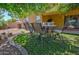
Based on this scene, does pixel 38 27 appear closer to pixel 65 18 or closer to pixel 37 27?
pixel 37 27

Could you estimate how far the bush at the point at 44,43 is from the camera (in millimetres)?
2068

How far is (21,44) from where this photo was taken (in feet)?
6.81

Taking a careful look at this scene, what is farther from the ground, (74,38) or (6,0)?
(6,0)

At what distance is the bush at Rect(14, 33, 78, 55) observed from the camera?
2068 millimetres

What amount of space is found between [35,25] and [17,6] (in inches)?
10.7

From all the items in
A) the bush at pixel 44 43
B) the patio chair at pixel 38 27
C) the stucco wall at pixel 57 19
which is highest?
the stucco wall at pixel 57 19

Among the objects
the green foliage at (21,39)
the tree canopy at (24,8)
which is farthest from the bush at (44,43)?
the tree canopy at (24,8)

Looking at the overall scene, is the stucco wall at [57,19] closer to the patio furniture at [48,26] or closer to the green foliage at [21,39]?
the patio furniture at [48,26]

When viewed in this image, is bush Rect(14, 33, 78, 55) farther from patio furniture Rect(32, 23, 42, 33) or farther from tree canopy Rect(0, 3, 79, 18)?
tree canopy Rect(0, 3, 79, 18)

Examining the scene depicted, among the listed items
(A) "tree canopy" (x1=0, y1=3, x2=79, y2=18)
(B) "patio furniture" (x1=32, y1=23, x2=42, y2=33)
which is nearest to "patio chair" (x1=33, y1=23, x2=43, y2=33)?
(B) "patio furniture" (x1=32, y1=23, x2=42, y2=33)

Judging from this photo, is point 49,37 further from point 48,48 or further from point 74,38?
Result: point 74,38

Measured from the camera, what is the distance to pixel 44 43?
6.82 feet

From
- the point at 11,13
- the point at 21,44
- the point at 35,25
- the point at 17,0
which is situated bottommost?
the point at 21,44
